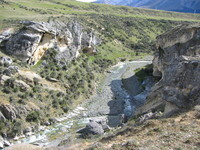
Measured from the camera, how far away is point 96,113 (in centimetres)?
3872

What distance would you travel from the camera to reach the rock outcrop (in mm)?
43656

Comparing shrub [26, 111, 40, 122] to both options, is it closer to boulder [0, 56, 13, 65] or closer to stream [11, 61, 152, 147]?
stream [11, 61, 152, 147]

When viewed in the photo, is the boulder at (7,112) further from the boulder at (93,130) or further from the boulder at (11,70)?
the boulder at (93,130)

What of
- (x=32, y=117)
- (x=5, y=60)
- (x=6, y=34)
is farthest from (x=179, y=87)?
(x=6, y=34)

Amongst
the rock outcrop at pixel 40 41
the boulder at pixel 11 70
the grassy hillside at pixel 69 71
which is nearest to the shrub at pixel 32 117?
the grassy hillside at pixel 69 71

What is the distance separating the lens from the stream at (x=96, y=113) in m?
30.0

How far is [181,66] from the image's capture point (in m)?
21.5

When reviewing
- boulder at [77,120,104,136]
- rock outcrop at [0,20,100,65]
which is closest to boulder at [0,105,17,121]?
boulder at [77,120,104,136]

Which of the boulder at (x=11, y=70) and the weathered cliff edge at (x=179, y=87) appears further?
the boulder at (x=11, y=70)

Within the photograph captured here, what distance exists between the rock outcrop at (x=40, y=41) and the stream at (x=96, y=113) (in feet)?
39.5

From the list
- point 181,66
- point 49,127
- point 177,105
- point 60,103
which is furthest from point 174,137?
point 60,103

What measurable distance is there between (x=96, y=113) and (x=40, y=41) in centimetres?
2045

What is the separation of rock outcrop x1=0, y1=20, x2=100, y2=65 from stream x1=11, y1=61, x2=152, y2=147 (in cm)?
1204

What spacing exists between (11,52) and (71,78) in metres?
13.2
